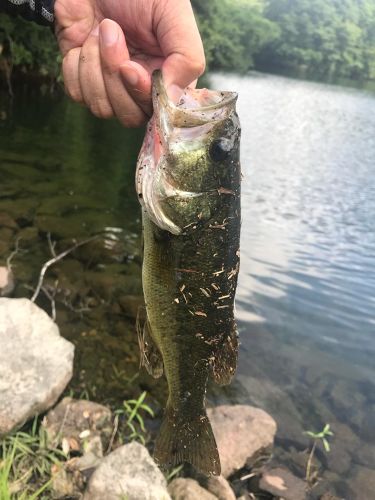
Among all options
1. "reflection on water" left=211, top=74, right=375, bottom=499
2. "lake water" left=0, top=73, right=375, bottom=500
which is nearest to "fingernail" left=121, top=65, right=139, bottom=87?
"lake water" left=0, top=73, right=375, bottom=500

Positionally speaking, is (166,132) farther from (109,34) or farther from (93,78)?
(93,78)

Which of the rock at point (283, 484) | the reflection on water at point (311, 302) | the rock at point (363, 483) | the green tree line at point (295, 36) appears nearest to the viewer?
the rock at point (283, 484)

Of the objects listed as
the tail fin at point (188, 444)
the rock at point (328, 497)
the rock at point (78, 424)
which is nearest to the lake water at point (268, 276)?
the rock at point (328, 497)

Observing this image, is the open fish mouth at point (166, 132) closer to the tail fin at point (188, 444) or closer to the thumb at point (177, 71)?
the thumb at point (177, 71)

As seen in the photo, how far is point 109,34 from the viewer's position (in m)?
2.36

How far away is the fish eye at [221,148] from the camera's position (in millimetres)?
2236

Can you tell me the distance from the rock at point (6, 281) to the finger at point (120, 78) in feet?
13.6

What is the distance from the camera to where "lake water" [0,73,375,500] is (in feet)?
18.2

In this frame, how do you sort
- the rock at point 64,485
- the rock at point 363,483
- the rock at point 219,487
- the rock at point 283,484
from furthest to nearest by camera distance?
1. the rock at point 363,483
2. the rock at point 283,484
3. the rock at point 219,487
4. the rock at point 64,485

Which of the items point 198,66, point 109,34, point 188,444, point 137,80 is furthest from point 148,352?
point 109,34

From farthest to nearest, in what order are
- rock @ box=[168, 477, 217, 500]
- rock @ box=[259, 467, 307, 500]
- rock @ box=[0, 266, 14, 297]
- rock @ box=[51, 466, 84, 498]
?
rock @ box=[0, 266, 14, 297]
rock @ box=[259, 467, 307, 500]
rock @ box=[168, 477, 217, 500]
rock @ box=[51, 466, 84, 498]

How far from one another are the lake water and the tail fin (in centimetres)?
237

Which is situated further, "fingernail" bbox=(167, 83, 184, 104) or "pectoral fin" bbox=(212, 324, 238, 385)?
"pectoral fin" bbox=(212, 324, 238, 385)

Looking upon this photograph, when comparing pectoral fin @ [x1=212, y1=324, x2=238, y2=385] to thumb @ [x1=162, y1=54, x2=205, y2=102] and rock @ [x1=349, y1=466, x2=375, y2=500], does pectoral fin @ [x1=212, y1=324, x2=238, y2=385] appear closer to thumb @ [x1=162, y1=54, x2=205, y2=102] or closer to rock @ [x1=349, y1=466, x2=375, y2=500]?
thumb @ [x1=162, y1=54, x2=205, y2=102]
